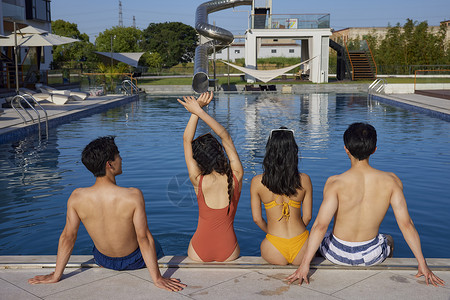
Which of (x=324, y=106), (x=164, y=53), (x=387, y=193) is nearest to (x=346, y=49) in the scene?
(x=324, y=106)

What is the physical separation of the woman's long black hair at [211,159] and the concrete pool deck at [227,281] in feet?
1.74

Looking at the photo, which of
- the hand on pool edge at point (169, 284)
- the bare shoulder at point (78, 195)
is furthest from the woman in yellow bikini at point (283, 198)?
the bare shoulder at point (78, 195)

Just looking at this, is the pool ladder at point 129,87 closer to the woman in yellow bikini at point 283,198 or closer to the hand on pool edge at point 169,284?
the woman in yellow bikini at point 283,198

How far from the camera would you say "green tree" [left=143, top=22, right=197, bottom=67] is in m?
80.9

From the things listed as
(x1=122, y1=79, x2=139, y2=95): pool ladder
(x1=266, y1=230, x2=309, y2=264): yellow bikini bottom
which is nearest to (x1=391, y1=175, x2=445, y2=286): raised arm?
(x1=266, y1=230, x2=309, y2=264): yellow bikini bottom

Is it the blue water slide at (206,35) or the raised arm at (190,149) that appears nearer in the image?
the raised arm at (190,149)

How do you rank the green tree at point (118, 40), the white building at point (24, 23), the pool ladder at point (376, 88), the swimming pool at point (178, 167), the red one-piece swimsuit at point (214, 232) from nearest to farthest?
the red one-piece swimsuit at point (214, 232) → the swimming pool at point (178, 167) → the white building at point (24, 23) → the pool ladder at point (376, 88) → the green tree at point (118, 40)

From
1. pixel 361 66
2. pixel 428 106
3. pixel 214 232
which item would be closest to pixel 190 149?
pixel 214 232

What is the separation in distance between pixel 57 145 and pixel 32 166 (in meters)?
2.37

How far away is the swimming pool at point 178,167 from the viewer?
5949mm

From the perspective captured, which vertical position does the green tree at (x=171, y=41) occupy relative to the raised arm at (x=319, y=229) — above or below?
above

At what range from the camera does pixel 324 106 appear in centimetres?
2147

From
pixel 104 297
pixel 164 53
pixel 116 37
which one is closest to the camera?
pixel 104 297

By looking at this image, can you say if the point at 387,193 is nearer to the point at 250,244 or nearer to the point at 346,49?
the point at 250,244
